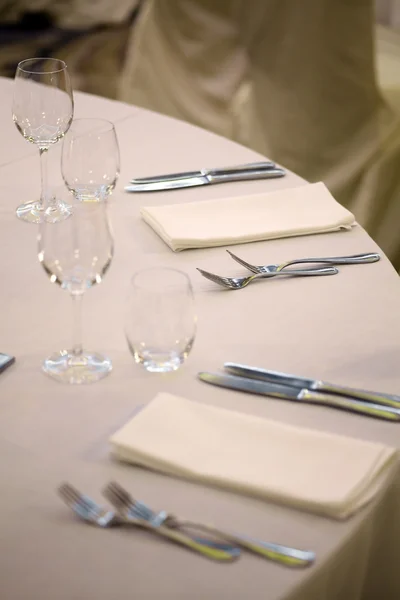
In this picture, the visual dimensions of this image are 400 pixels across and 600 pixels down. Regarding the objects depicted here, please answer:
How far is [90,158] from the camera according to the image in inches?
53.8

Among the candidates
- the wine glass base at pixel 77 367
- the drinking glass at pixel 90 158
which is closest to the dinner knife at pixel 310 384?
the wine glass base at pixel 77 367

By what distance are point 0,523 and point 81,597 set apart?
0.13m

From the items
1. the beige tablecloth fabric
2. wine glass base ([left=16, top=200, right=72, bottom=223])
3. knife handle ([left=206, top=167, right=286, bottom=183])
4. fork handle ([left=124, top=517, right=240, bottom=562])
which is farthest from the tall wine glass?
the beige tablecloth fabric

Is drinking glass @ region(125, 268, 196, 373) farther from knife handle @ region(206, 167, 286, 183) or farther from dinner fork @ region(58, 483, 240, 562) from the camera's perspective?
knife handle @ region(206, 167, 286, 183)

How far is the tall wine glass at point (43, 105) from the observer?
1395 mm

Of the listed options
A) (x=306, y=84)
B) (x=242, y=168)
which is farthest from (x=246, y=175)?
(x=306, y=84)

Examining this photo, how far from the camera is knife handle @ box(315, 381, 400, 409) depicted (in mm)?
975

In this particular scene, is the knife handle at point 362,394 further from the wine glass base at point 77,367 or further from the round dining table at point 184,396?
the wine glass base at point 77,367

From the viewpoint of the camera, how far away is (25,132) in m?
1.43

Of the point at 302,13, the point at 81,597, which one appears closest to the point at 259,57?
the point at 302,13

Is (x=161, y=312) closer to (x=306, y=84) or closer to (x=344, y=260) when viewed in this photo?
(x=344, y=260)

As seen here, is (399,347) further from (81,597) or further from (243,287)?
(81,597)

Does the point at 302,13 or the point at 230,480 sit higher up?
the point at 302,13

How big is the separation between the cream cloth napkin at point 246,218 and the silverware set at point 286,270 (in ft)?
0.24
